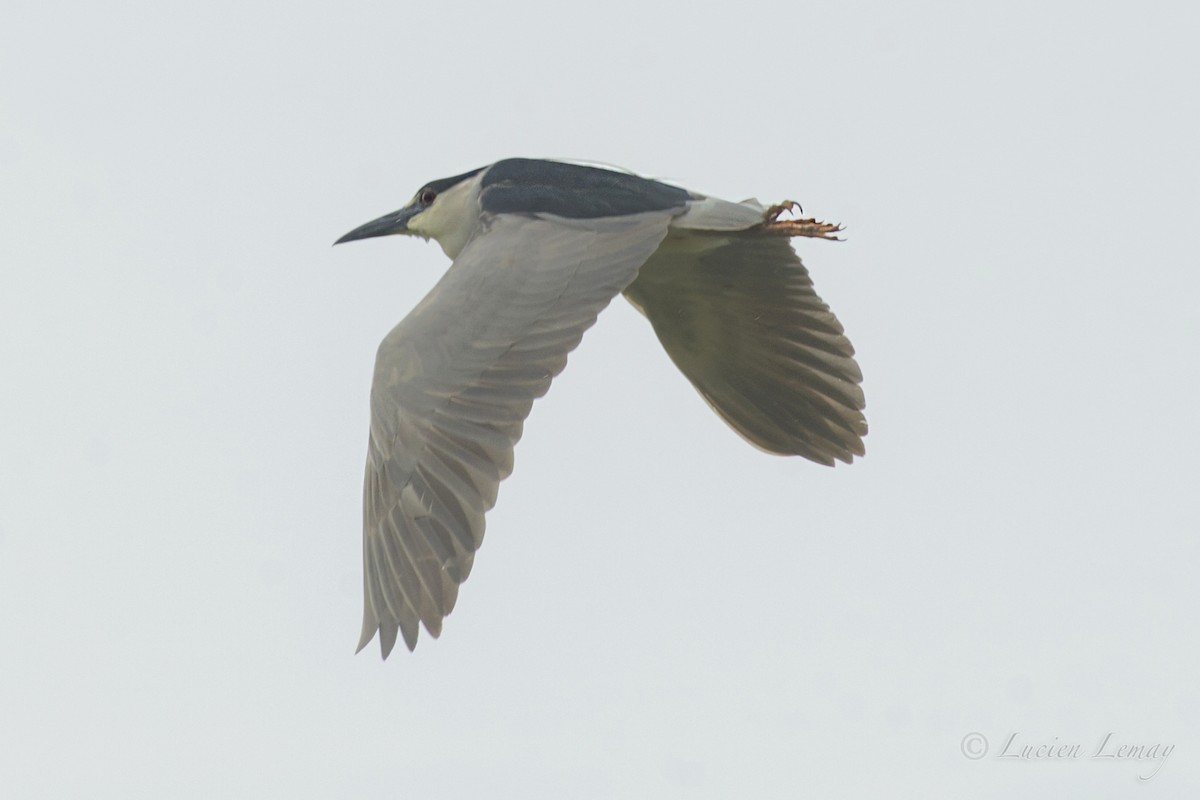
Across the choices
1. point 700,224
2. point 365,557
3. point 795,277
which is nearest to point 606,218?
point 700,224

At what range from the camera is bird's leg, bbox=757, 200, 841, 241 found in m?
7.71

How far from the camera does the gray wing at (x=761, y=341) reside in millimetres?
8164

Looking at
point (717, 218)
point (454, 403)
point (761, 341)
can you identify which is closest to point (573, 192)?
point (717, 218)

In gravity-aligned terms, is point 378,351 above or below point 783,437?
below

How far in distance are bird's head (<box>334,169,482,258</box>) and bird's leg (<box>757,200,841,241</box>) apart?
3.82ft

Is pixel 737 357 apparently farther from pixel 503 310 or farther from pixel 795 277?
pixel 503 310

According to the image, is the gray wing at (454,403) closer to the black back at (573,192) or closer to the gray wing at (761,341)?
the black back at (573,192)

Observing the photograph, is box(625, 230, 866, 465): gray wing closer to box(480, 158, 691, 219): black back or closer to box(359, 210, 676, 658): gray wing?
box(480, 158, 691, 219): black back

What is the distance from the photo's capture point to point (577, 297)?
6.98 m

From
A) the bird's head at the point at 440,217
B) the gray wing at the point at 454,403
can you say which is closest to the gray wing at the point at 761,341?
the bird's head at the point at 440,217

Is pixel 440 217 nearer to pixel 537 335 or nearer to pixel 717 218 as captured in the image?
pixel 717 218

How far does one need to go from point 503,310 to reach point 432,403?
1.61 ft

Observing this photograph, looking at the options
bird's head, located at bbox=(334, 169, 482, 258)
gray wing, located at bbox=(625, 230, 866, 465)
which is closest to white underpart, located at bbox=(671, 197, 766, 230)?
gray wing, located at bbox=(625, 230, 866, 465)

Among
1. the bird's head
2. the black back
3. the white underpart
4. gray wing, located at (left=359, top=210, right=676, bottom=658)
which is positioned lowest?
gray wing, located at (left=359, top=210, right=676, bottom=658)
